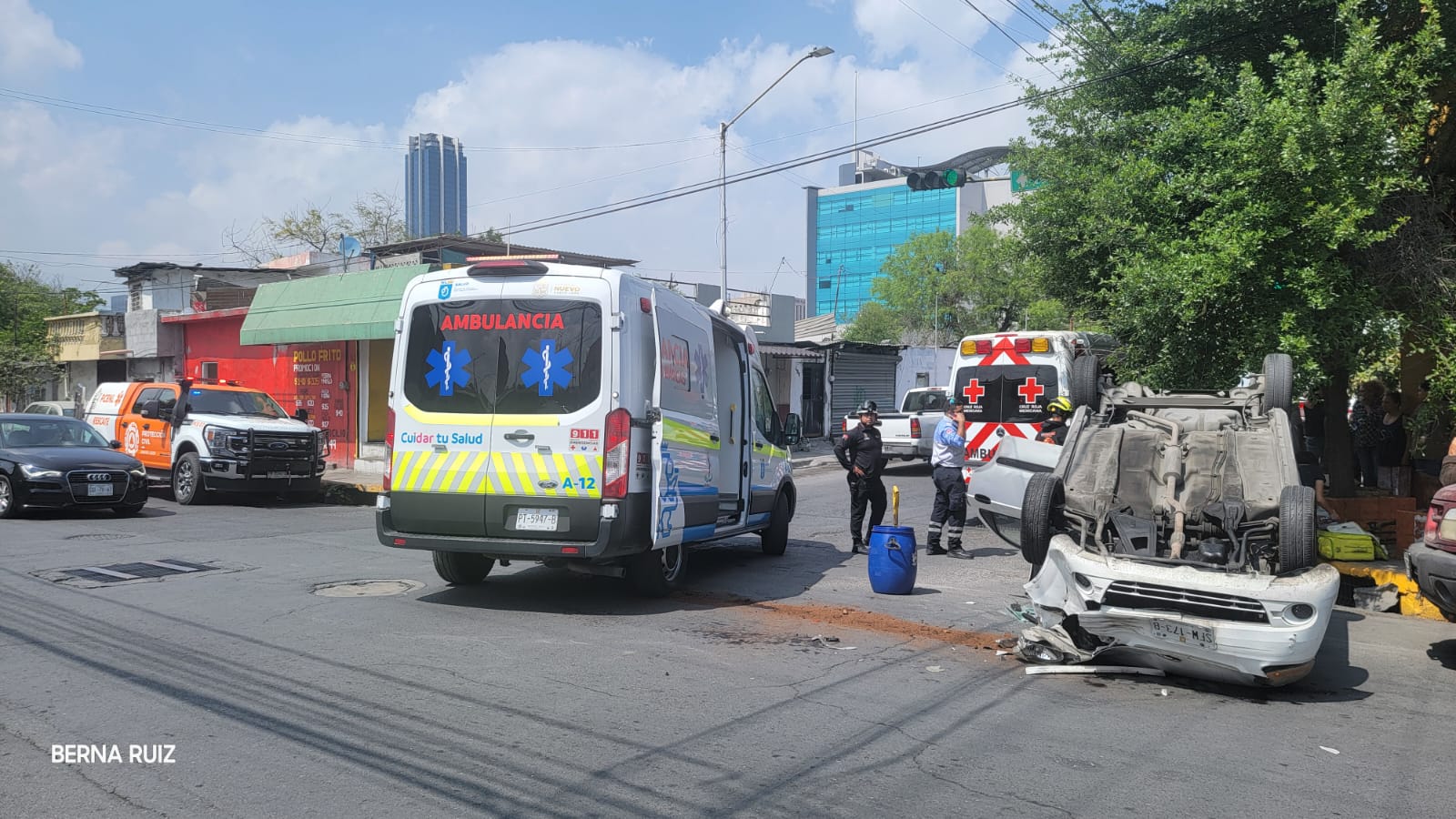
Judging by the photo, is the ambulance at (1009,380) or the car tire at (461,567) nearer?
the car tire at (461,567)

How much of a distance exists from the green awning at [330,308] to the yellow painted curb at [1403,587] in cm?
1687

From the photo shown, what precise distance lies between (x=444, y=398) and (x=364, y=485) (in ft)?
39.1

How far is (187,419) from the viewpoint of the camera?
17.3 meters

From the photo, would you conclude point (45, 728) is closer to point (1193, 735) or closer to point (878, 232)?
point (1193, 735)

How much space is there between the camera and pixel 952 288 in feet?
155

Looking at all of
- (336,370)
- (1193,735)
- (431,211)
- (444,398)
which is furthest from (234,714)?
(431,211)

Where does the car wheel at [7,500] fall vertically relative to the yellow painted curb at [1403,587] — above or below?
above

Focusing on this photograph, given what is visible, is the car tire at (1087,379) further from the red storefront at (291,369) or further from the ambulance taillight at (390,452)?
the red storefront at (291,369)

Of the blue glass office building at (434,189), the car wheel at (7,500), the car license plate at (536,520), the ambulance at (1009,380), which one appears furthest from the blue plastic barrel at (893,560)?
the blue glass office building at (434,189)

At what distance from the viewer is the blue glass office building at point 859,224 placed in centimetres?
11288

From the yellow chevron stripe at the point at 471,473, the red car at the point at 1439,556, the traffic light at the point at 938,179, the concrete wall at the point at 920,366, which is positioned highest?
the traffic light at the point at 938,179

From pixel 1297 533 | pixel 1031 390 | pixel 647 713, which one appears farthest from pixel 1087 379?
pixel 1031 390

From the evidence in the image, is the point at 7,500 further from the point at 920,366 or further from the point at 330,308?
the point at 920,366

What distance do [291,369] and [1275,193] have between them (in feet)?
75.3
